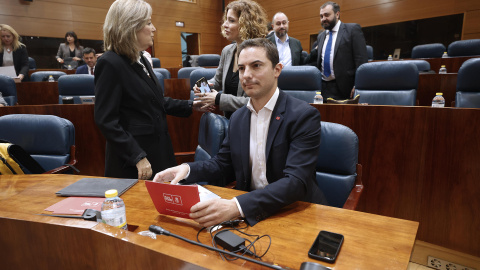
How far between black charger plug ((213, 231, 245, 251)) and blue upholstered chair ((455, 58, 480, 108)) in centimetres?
250

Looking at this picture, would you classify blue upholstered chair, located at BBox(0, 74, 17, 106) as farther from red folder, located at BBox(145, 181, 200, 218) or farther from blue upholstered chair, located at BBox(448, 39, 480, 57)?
blue upholstered chair, located at BBox(448, 39, 480, 57)

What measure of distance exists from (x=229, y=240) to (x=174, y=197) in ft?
0.76

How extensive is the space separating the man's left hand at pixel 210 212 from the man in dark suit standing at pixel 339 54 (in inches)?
107

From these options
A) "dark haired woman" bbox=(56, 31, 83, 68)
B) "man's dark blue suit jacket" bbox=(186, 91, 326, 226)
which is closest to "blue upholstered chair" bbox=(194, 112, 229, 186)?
"man's dark blue suit jacket" bbox=(186, 91, 326, 226)

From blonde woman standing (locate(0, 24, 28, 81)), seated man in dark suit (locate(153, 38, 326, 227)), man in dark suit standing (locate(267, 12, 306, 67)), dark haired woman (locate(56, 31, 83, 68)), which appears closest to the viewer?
seated man in dark suit (locate(153, 38, 326, 227))

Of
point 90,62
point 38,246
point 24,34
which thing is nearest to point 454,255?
point 38,246

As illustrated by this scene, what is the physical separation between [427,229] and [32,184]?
216 centimetres

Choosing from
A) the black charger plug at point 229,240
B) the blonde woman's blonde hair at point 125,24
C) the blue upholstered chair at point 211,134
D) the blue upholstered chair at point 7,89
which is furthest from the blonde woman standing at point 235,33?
the blue upholstered chair at point 7,89

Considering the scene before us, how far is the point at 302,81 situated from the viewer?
2.88m

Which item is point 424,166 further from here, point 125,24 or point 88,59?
point 88,59

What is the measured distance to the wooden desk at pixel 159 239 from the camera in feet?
1.75

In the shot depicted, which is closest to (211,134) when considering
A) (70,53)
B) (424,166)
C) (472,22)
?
(424,166)

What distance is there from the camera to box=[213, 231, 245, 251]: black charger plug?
0.81 m

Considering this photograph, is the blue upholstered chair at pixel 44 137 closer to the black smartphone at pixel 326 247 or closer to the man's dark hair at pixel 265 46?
the man's dark hair at pixel 265 46
